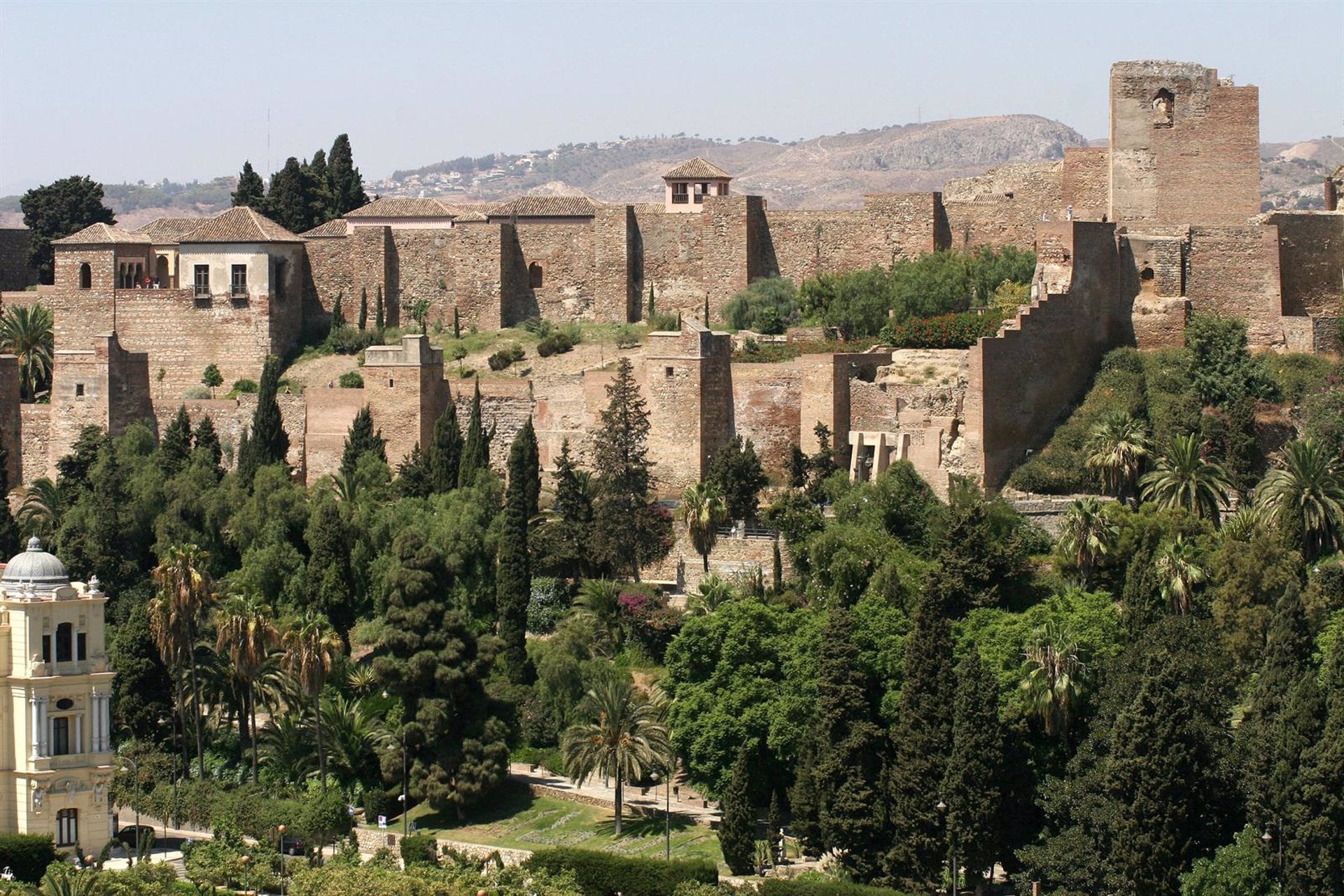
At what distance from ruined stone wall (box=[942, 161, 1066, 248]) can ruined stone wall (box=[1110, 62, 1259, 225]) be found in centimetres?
240

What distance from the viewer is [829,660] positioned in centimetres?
4159

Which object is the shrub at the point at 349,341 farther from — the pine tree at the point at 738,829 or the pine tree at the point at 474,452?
the pine tree at the point at 738,829

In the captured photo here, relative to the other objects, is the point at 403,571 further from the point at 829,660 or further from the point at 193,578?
the point at 829,660

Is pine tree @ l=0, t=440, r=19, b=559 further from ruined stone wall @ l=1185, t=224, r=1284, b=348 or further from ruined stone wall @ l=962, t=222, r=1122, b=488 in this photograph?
ruined stone wall @ l=1185, t=224, r=1284, b=348

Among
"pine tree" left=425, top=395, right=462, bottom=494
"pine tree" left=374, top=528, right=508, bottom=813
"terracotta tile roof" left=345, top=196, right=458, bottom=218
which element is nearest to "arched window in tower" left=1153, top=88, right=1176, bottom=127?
"pine tree" left=425, top=395, right=462, bottom=494

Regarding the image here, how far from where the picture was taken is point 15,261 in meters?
66.9

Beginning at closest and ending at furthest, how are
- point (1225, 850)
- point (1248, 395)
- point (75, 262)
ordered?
point (1225, 850), point (1248, 395), point (75, 262)

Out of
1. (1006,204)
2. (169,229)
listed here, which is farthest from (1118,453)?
(169,229)

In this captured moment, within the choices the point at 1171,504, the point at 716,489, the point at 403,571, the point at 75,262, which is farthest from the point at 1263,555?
the point at 75,262

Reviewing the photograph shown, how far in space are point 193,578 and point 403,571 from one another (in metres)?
3.63

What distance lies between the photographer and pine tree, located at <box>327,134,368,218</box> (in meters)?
66.3

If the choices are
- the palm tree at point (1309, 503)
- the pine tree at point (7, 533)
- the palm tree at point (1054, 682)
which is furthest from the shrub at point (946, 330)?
the pine tree at point (7, 533)

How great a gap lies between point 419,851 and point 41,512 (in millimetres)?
15417

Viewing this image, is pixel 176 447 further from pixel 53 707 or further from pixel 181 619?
pixel 53 707
